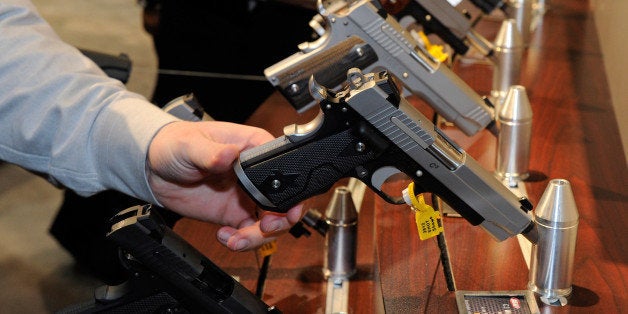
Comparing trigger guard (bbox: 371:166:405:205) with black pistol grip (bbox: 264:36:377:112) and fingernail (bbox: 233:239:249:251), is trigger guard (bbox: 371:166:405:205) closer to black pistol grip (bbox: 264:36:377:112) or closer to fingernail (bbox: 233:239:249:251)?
fingernail (bbox: 233:239:249:251)

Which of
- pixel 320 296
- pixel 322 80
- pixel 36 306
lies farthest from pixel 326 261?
pixel 36 306

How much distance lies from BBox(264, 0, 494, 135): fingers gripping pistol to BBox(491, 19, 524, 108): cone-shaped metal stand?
→ 0.70 feet

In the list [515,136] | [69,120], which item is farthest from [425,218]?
[69,120]

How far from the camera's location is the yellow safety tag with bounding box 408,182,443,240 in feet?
4.82

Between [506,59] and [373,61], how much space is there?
42 centimetres

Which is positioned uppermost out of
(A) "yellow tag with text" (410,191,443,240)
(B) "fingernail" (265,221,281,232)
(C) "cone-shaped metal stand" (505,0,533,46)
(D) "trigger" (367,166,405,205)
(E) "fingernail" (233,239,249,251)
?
(D) "trigger" (367,166,405,205)

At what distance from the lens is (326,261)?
5.75ft

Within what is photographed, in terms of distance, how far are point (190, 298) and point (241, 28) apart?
10.3 feet

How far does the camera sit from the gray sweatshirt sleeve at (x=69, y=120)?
1.72 meters

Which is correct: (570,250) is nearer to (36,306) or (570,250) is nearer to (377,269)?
(377,269)

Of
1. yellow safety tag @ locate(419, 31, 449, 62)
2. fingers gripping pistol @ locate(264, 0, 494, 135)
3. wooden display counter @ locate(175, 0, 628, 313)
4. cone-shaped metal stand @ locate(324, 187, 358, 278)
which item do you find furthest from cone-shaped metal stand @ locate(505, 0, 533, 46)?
cone-shaped metal stand @ locate(324, 187, 358, 278)

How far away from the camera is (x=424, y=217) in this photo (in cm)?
149

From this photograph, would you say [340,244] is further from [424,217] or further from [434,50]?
[434,50]

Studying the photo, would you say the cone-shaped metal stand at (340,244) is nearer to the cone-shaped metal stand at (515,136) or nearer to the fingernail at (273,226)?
the fingernail at (273,226)
